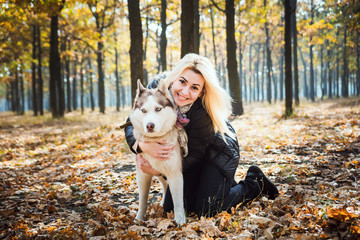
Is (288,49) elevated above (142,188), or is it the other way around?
(288,49)

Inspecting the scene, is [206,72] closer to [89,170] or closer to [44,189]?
[44,189]

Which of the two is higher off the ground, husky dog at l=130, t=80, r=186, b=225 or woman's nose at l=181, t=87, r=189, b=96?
woman's nose at l=181, t=87, r=189, b=96

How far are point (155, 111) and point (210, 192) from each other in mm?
1450

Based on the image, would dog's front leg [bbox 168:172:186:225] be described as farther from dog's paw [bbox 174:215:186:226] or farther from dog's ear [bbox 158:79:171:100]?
dog's ear [bbox 158:79:171:100]

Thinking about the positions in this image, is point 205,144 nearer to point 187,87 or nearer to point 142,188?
point 187,87

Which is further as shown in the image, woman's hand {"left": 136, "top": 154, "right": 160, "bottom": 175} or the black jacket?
the black jacket

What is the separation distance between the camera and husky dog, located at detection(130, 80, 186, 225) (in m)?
2.58

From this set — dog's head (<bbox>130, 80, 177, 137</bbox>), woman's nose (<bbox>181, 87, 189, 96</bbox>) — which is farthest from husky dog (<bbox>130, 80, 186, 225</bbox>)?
woman's nose (<bbox>181, 87, 189, 96</bbox>)

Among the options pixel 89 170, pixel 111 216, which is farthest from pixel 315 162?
pixel 89 170

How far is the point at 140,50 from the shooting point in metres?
8.79

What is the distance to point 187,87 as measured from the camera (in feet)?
9.77

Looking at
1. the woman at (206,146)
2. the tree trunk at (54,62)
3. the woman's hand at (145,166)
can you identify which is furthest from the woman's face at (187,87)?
the tree trunk at (54,62)

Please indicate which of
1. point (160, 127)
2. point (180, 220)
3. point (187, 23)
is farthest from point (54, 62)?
point (180, 220)

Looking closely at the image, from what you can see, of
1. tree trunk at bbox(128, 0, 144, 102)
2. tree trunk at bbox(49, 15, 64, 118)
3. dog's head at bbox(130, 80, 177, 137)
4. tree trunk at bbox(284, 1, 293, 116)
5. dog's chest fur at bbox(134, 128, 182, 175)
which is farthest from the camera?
tree trunk at bbox(49, 15, 64, 118)
